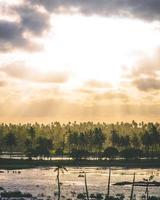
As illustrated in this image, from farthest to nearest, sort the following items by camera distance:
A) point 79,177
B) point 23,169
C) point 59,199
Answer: point 23,169 < point 79,177 < point 59,199

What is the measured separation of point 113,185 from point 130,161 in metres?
87.2

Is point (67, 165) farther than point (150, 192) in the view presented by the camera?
Yes

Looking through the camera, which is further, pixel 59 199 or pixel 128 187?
pixel 128 187

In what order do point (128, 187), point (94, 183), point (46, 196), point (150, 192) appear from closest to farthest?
point (46, 196) < point (150, 192) < point (128, 187) < point (94, 183)

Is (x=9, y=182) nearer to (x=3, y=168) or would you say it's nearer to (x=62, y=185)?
(x=62, y=185)

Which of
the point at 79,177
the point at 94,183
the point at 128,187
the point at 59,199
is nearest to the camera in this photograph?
the point at 59,199

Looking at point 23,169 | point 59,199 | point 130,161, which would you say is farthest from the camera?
point 130,161

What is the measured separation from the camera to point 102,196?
90375 mm

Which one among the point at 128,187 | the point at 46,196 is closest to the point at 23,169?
the point at 128,187

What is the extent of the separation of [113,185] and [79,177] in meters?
25.3

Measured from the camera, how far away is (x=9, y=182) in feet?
403

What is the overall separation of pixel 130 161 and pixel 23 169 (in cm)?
4871

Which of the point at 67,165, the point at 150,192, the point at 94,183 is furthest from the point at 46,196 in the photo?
the point at 67,165

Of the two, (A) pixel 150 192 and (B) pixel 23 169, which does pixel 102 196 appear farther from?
(B) pixel 23 169
